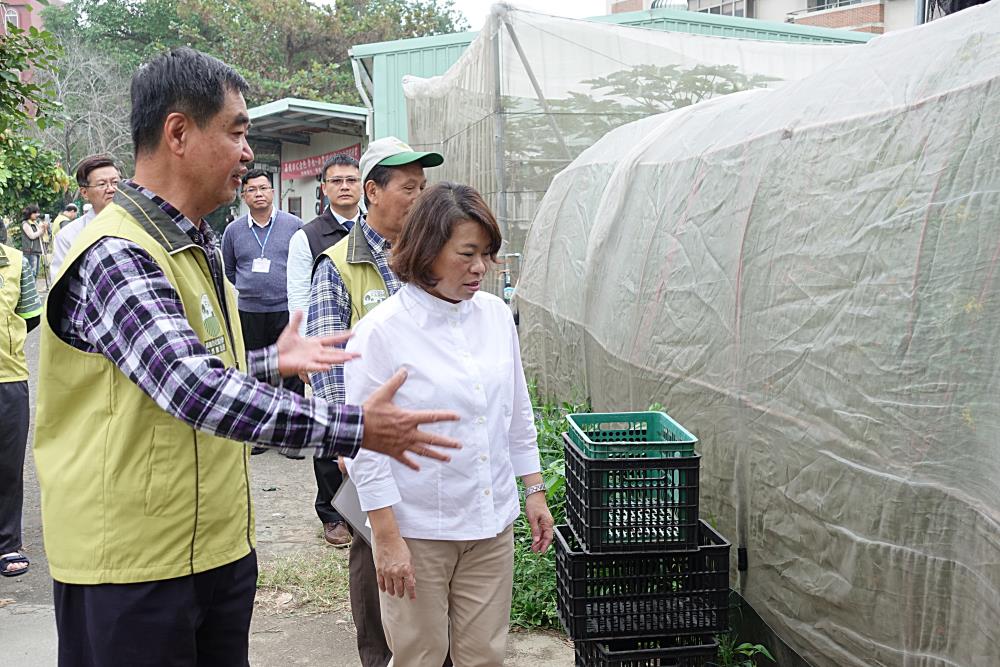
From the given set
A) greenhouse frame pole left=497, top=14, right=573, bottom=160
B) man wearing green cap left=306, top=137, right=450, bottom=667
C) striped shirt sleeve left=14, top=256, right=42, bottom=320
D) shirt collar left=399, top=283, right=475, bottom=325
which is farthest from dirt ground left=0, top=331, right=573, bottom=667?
greenhouse frame pole left=497, top=14, right=573, bottom=160

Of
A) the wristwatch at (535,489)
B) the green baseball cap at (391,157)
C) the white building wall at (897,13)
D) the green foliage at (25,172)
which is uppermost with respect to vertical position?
the white building wall at (897,13)

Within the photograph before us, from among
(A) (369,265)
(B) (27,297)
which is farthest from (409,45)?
(A) (369,265)

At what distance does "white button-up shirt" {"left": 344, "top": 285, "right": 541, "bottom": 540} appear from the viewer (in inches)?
116

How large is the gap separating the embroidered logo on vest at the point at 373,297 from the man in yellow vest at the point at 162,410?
1.47 meters

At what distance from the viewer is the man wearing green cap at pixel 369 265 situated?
12.6 ft

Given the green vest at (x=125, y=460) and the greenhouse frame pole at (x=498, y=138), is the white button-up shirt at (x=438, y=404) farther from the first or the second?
the greenhouse frame pole at (x=498, y=138)

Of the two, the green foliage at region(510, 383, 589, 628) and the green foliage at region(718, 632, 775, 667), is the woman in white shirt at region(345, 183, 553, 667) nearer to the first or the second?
the green foliage at region(718, 632, 775, 667)

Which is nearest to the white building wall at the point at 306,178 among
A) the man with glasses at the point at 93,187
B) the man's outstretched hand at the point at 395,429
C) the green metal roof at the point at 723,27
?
the green metal roof at the point at 723,27

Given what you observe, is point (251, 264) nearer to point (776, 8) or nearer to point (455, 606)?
point (455, 606)

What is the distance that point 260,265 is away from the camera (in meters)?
7.58

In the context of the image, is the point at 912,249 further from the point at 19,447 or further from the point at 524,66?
the point at 524,66

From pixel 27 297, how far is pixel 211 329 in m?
3.74

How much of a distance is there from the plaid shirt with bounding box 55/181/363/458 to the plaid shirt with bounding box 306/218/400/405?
5.79 feet

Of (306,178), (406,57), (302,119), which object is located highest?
(406,57)
